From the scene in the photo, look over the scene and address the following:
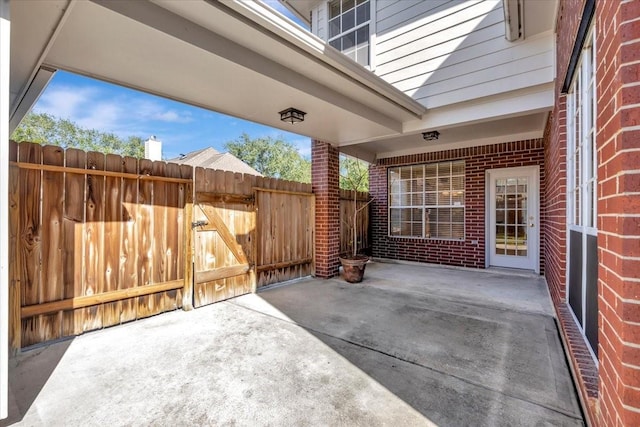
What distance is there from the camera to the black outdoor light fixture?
3.72 metres

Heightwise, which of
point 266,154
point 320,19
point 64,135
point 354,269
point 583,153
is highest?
point 266,154

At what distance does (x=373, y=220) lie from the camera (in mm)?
7805

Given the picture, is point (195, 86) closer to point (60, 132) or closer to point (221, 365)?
point (221, 365)

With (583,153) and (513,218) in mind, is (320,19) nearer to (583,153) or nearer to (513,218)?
(583,153)

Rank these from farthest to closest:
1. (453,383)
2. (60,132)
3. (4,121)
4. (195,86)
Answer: (60,132) < (195,86) < (453,383) < (4,121)

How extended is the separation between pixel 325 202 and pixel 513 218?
158 inches

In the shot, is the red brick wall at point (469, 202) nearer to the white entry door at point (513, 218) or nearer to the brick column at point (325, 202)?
the white entry door at point (513, 218)

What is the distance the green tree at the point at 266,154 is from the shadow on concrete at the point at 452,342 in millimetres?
21680

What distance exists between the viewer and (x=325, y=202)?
5633 millimetres

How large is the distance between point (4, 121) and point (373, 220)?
7.00m

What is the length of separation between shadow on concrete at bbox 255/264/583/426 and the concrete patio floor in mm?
13

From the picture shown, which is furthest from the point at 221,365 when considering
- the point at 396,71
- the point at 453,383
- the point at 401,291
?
the point at 396,71

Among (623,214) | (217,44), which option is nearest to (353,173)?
(217,44)

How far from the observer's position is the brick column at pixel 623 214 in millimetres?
1032
